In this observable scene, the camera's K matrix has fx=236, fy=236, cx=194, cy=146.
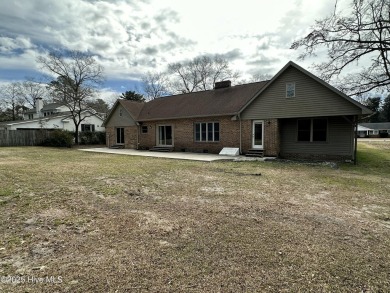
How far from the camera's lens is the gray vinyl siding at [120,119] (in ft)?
76.2

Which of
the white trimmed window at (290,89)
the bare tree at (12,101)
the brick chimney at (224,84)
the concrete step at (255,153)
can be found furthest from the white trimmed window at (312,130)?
the bare tree at (12,101)

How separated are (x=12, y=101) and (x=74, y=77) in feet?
112

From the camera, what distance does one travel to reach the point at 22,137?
2545 centimetres

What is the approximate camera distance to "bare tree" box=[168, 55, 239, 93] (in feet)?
139

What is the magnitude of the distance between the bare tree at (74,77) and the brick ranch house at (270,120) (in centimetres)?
1269

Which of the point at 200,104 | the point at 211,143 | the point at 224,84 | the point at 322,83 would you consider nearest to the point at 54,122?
the point at 200,104

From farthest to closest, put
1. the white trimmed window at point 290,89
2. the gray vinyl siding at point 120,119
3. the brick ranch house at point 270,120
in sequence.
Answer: the gray vinyl siding at point 120,119 → the white trimmed window at point 290,89 → the brick ranch house at point 270,120

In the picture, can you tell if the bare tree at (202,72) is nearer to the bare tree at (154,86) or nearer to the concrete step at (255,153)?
the bare tree at (154,86)

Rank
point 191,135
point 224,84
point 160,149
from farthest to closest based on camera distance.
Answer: point 224,84, point 160,149, point 191,135

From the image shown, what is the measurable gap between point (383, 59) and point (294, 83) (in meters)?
7.82

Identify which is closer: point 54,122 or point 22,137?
point 22,137

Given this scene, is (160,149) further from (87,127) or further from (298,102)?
(87,127)

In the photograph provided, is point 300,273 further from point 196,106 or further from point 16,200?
point 196,106

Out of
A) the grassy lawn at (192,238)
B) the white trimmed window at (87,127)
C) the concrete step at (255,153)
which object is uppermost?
the white trimmed window at (87,127)
